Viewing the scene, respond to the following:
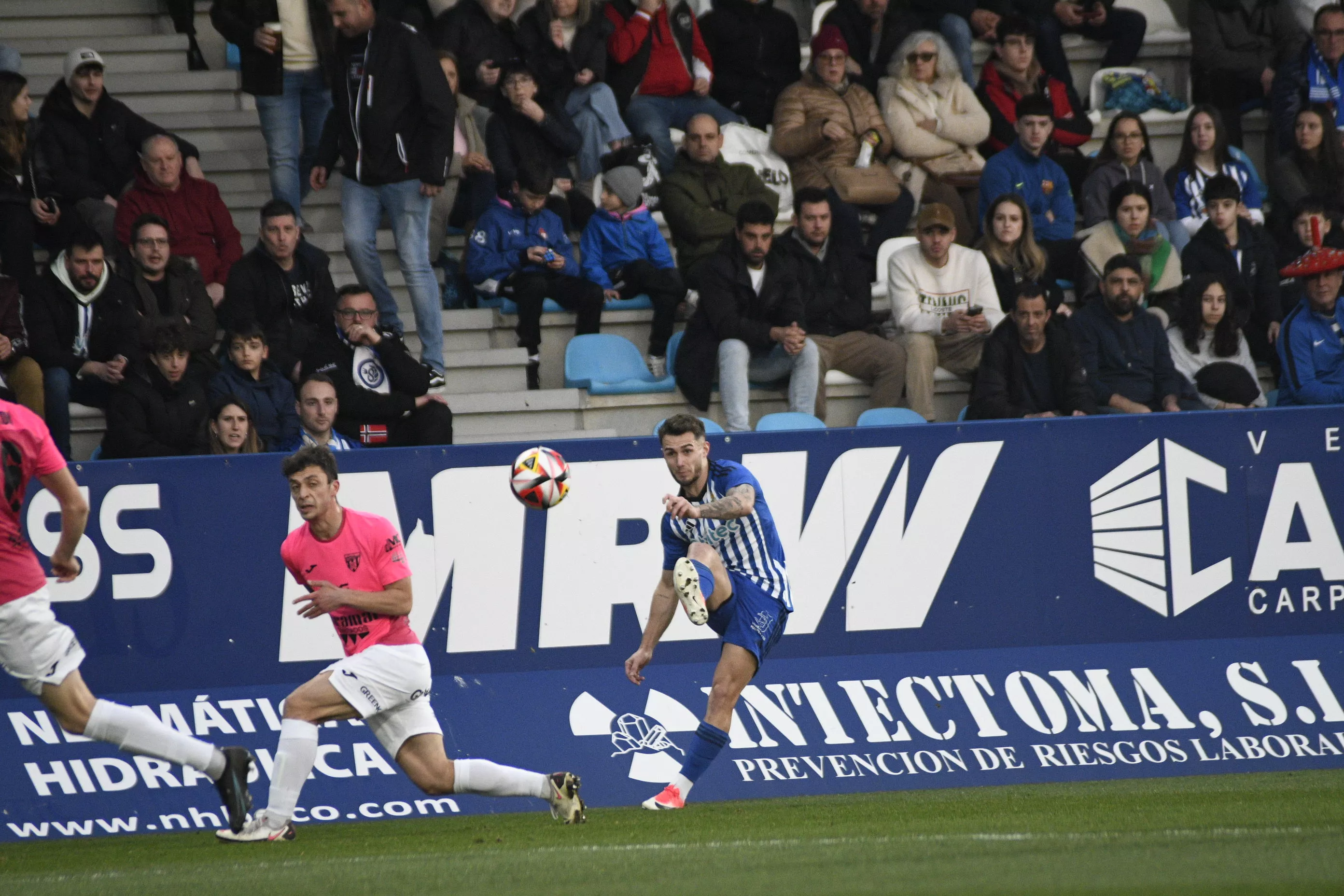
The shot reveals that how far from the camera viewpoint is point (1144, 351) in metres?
11.4

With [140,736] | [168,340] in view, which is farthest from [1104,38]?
[140,736]

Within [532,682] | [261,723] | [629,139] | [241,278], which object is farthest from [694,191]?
[261,723]

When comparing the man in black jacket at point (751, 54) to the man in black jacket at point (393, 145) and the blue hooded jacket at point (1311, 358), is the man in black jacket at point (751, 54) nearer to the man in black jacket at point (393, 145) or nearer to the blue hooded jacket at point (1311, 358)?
the man in black jacket at point (393, 145)

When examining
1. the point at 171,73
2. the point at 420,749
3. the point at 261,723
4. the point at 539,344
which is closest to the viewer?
the point at 420,749

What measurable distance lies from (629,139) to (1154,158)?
519 centimetres

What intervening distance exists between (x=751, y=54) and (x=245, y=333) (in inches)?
228

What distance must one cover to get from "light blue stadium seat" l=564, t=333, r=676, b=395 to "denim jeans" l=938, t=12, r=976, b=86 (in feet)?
14.8

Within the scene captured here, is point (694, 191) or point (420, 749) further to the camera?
point (694, 191)

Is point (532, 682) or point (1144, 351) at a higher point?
point (1144, 351)

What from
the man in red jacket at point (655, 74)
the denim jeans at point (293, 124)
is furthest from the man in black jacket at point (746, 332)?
the denim jeans at point (293, 124)

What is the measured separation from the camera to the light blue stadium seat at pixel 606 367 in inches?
460

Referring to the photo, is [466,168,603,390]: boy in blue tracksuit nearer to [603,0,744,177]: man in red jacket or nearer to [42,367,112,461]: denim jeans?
[603,0,744,177]: man in red jacket

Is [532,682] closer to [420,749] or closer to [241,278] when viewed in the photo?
[420,749]

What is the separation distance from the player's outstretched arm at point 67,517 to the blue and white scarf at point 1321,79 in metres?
11.4
